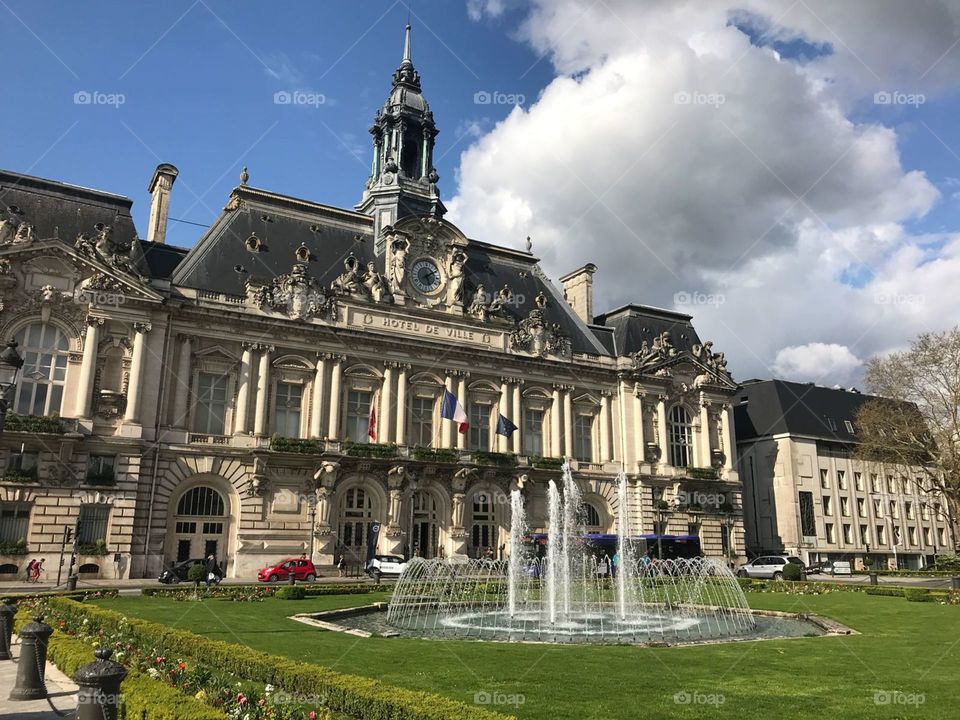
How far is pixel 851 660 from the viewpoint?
16.6 meters

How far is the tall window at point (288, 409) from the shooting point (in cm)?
4700

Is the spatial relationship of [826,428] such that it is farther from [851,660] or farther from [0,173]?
[0,173]

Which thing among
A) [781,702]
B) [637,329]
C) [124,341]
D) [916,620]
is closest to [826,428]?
[637,329]

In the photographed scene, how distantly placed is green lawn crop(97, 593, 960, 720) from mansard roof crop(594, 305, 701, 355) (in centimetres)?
4104

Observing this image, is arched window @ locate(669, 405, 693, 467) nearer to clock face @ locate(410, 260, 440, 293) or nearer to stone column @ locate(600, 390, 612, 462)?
stone column @ locate(600, 390, 612, 462)

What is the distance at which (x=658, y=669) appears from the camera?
1538 cm

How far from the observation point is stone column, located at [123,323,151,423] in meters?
41.8

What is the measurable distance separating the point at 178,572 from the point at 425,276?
24.9 meters

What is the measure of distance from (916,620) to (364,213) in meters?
44.4

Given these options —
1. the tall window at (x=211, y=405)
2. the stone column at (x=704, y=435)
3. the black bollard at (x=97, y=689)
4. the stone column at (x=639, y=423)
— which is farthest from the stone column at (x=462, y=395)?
the black bollard at (x=97, y=689)

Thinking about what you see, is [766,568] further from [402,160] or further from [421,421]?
[402,160]

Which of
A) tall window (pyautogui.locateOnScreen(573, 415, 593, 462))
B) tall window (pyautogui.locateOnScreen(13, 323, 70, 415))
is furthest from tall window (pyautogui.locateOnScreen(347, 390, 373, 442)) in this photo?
tall window (pyautogui.locateOnScreen(573, 415, 593, 462))

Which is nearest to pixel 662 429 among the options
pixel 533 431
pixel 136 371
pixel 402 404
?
pixel 533 431

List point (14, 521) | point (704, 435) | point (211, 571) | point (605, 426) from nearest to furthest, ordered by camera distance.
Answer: point (211, 571)
point (14, 521)
point (605, 426)
point (704, 435)
